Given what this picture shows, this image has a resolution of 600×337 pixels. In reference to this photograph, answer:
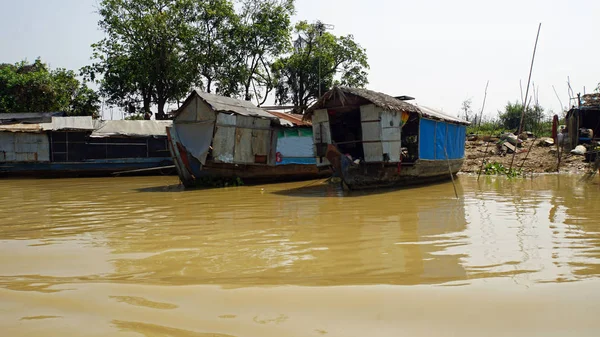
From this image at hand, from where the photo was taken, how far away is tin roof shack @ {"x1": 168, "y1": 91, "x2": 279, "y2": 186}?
11.1 meters

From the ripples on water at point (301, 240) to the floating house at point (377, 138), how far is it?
5.27ft

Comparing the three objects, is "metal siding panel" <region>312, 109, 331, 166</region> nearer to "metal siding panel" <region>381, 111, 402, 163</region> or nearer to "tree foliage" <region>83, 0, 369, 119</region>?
"metal siding panel" <region>381, 111, 402, 163</region>

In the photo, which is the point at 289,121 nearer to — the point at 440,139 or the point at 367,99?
the point at 367,99

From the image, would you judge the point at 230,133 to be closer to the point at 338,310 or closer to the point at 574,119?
the point at 338,310

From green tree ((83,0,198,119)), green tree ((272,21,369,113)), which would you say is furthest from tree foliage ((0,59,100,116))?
green tree ((272,21,369,113))

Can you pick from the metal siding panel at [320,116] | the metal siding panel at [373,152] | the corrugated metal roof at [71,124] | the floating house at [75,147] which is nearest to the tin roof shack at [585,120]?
the metal siding panel at [373,152]

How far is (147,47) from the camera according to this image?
2312cm

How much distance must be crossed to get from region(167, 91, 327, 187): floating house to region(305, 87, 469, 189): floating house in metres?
1.53

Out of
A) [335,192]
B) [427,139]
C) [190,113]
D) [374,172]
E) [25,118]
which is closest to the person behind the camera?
[335,192]

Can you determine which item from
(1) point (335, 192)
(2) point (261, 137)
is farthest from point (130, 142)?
(1) point (335, 192)

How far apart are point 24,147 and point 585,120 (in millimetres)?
20395

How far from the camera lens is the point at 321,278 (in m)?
3.30

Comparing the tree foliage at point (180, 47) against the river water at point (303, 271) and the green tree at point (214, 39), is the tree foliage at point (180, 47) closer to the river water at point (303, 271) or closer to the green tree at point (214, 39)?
the green tree at point (214, 39)

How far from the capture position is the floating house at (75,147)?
1611cm
